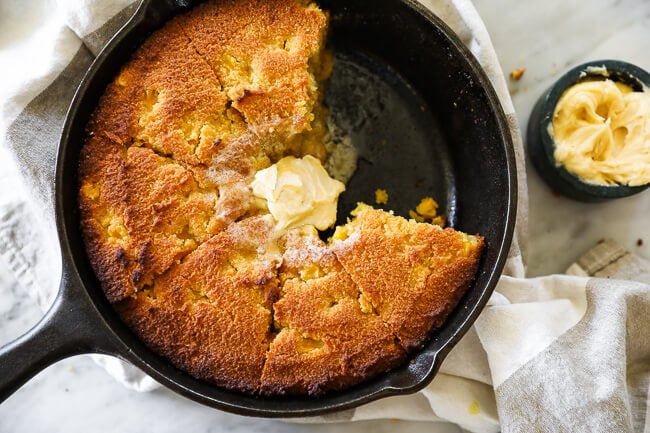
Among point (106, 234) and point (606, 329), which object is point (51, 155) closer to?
point (106, 234)

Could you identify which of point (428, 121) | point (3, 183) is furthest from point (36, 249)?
point (428, 121)

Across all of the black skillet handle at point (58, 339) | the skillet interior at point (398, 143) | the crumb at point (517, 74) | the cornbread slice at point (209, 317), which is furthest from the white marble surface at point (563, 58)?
the black skillet handle at point (58, 339)

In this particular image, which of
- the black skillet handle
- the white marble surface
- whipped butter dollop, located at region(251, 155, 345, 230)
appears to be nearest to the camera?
the black skillet handle

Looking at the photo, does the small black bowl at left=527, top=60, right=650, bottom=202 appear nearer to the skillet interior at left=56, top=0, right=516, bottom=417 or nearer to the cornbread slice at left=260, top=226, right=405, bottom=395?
the skillet interior at left=56, top=0, right=516, bottom=417

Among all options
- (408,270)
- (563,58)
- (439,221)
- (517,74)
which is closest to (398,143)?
(439,221)

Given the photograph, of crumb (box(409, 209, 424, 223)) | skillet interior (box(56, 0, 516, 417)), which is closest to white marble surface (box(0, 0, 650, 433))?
skillet interior (box(56, 0, 516, 417))

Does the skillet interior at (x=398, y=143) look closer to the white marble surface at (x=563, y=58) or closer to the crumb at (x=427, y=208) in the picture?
the crumb at (x=427, y=208)

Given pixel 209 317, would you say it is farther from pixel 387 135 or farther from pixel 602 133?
pixel 602 133
